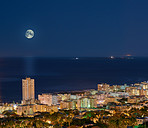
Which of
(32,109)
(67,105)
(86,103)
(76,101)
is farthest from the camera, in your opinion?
(76,101)

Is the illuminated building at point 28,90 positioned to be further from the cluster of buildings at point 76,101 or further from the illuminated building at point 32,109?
the illuminated building at point 32,109

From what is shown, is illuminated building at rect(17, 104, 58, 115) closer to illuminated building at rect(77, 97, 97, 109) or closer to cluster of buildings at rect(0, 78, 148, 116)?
cluster of buildings at rect(0, 78, 148, 116)

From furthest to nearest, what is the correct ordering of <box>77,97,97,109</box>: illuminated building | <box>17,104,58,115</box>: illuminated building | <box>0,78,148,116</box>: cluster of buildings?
<box>77,97,97,109</box>: illuminated building
<box>0,78,148,116</box>: cluster of buildings
<box>17,104,58,115</box>: illuminated building

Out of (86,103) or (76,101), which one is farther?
(76,101)

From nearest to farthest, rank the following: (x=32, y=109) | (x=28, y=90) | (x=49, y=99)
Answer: (x=32, y=109) < (x=49, y=99) < (x=28, y=90)

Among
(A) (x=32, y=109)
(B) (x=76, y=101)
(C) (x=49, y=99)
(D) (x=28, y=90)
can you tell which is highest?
(D) (x=28, y=90)

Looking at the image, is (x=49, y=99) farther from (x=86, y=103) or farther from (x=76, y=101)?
(x=86, y=103)

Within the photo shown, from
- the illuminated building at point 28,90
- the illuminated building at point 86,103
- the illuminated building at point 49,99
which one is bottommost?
the illuminated building at point 86,103

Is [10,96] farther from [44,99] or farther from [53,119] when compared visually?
[53,119]

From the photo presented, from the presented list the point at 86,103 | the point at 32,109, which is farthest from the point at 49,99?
the point at 32,109

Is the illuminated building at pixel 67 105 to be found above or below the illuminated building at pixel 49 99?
below

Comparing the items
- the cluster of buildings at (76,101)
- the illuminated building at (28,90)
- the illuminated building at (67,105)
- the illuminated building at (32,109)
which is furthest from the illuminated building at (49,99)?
the illuminated building at (32,109)

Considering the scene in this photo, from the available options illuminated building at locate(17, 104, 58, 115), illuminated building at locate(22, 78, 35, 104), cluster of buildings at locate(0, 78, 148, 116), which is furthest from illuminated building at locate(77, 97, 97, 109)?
illuminated building at locate(22, 78, 35, 104)
